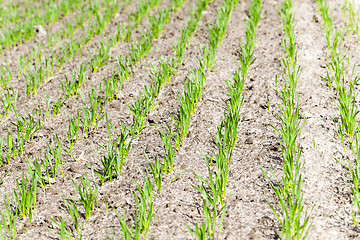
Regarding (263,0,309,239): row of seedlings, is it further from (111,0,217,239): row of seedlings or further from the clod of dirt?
the clod of dirt

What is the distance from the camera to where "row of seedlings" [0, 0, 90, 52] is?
452 cm

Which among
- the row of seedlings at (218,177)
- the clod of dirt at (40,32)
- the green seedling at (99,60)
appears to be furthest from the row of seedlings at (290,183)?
the clod of dirt at (40,32)

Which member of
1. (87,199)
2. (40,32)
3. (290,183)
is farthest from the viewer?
(40,32)

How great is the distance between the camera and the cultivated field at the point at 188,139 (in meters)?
2.12

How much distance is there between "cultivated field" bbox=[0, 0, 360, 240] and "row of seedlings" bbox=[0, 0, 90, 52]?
0.04 m

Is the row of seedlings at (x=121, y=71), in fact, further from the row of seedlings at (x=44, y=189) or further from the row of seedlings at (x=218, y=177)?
the row of seedlings at (x=218, y=177)

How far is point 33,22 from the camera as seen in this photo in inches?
195

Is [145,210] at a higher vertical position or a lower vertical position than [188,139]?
lower

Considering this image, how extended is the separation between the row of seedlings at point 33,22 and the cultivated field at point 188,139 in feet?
0.13

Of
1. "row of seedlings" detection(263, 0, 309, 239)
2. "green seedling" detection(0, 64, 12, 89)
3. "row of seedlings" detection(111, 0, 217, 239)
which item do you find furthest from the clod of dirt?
"row of seedlings" detection(263, 0, 309, 239)

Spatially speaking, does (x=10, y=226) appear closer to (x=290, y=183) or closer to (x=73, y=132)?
(x=73, y=132)

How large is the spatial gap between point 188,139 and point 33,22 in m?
3.13

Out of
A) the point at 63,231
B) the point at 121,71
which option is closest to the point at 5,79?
the point at 121,71

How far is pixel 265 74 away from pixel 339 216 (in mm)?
1731
